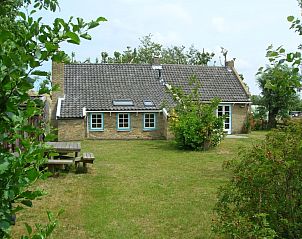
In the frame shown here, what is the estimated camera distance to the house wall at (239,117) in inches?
1125

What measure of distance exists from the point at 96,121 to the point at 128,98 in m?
2.86

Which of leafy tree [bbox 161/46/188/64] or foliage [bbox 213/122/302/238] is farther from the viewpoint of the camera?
leafy tree [bbox 161/46/188/64]

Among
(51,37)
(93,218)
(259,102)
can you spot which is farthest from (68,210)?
(259,102)

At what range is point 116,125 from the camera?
25297mm

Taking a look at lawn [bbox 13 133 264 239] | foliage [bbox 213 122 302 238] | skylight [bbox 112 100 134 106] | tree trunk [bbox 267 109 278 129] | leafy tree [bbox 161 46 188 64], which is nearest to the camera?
foliage [bbox 213 122 302 238]

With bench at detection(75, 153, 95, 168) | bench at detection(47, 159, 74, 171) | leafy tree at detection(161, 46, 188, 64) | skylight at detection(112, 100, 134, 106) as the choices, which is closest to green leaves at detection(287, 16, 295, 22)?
bench at detection(47, 159, 74, 171)

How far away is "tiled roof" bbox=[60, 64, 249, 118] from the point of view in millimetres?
25422

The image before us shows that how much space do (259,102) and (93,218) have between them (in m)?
28.7

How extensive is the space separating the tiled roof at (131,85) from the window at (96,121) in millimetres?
539

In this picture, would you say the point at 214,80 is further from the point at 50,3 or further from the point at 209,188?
the point at 50,3

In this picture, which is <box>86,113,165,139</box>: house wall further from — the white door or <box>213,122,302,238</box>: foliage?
<box>213,122,302,238</box>: foliage

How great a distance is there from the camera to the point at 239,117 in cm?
2873

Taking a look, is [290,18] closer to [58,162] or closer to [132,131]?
[58,162]

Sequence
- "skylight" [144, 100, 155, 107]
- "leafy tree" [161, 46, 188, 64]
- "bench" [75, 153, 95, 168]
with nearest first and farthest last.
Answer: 1. "bench" [75, 153, 95, 168]
2. "skylight" [144, 100, 155, 107]
3. "leafy tree" [161, 46, 188, 64]
